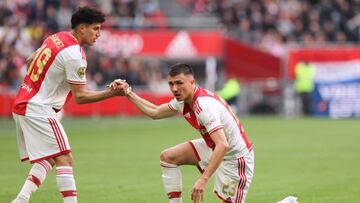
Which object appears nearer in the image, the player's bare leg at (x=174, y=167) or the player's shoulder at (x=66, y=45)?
the player's shoulder at (x=66, y=45)

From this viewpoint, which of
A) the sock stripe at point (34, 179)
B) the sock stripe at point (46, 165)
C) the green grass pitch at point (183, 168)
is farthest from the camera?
the green grass pitch at point (183, 168)

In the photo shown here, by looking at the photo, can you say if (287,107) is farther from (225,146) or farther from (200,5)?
(225,146)

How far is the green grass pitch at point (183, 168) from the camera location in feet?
40.7

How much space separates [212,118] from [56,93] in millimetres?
1834

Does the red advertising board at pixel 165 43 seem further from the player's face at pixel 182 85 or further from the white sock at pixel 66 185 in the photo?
the player's face at pixel 182 85

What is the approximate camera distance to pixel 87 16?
988 cm

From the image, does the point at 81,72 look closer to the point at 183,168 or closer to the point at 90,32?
the point at 90,32

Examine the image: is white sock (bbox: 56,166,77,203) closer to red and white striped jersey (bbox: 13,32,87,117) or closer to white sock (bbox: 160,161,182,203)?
red and white striped jersey (bbox: 13,32,87,117)

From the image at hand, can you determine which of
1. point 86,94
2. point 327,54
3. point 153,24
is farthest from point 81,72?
point 153,24

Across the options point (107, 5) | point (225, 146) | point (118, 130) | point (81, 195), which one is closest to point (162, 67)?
point (107, 5)

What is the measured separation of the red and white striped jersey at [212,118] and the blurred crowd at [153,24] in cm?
2018

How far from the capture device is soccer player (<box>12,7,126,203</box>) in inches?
383

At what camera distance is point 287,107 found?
34062 mm

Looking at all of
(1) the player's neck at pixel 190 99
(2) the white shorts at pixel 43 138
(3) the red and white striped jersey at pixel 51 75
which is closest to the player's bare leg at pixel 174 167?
(1) the player's neck at pixel 190 99
